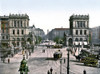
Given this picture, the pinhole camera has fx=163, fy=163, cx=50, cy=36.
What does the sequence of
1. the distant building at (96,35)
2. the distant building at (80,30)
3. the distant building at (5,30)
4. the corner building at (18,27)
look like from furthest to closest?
the distant building at (96,35)
the distant building at (80,30)
the corner building at (18,27)
the distant building at (5,30)

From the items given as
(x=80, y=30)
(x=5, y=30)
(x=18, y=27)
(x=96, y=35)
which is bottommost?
Result: (x=96, y=35)

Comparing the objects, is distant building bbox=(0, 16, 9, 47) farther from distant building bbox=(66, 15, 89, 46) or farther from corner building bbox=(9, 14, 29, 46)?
distant building bbox=(66, 15, 89, 46)

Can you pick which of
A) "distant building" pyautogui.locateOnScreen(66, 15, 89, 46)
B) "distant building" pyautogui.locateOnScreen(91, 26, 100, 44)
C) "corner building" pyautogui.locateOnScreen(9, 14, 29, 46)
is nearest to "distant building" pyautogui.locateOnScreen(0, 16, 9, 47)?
"corner building" pyautogui.locateOnScreen(9, 14, 29, 46)

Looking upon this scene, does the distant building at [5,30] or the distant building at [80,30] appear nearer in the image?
the distant building at [5,30]

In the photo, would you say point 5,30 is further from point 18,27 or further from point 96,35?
point 96,35

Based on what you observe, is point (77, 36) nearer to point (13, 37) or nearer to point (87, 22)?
point (87, 22)

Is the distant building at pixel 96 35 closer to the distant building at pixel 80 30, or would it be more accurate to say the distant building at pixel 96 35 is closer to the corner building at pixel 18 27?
the distant building at pixel 80 30

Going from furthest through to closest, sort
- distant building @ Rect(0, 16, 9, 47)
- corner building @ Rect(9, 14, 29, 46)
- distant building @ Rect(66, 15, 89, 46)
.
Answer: distant building @ Rect(66, 15, 89, 46), corner building @ Rect(9, 14, 29, 46), distant building @ Rect(0, 16, 9, 47)

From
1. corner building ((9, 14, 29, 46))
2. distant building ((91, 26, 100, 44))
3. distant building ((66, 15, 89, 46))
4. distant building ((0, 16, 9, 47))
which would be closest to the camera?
distant building ((0, 16, 9, 47))

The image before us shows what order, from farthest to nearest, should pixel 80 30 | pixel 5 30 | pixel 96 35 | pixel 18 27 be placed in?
pixel 96 35, pixel 80 30, pixel 18 27, pixel 5 30

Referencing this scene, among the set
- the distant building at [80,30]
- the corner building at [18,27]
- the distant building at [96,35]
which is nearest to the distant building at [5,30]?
the corner building at [18,27]

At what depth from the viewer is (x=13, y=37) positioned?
80.2 metres

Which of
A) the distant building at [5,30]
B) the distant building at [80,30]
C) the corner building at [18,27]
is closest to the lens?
the distant building at [5,30]

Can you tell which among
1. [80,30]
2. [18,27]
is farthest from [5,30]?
[80,30]
